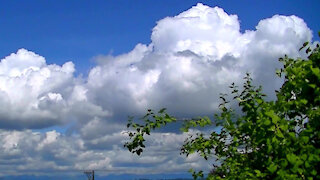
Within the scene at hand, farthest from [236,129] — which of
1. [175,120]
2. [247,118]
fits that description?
[175,120]

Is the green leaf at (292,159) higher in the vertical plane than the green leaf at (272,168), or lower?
higher

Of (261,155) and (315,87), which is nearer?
(315,87)

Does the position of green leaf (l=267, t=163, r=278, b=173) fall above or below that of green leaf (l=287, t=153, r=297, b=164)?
below

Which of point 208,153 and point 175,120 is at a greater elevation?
point 175,120

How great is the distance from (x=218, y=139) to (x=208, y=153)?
0.31m

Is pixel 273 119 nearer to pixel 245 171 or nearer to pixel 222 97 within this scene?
pixel 245 171

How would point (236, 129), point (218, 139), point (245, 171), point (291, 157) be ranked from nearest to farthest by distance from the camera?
point (291, 157), point (245, 171), point (236, 129), point (218, 139)

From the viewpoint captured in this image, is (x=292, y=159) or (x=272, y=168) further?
(x=272, y=168)

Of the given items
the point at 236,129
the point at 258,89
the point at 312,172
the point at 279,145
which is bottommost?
the point at 312,172

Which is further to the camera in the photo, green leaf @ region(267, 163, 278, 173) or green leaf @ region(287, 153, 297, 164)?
green leaf @ region(267, 163, 278, 173)

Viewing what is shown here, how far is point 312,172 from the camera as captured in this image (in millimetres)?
4602

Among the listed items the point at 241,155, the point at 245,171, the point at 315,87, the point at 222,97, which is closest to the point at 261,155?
the point at 245,171

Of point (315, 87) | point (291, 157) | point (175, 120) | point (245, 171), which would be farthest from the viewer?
point (175, 120)

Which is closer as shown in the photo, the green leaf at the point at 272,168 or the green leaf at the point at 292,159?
the green leaf at the point at 292,159
